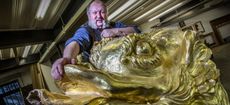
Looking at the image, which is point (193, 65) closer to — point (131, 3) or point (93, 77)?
point (93, 77)

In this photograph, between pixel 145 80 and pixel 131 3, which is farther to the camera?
pixel 131 3

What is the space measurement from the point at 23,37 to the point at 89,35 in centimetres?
356

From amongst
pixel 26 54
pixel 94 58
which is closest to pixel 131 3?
pixel 26 54

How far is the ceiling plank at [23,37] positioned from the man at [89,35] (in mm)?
3087

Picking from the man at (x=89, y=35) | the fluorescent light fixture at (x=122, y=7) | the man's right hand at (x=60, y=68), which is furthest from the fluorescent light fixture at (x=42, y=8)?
the man's right hand at (x=60, y=68)

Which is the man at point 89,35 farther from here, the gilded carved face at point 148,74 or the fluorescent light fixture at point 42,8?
the fluorescent light fixture at point 42,8

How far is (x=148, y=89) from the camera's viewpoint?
371 millimetres

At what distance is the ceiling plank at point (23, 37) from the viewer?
12.4 ft

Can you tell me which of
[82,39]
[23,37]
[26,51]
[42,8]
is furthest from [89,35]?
[26,51]

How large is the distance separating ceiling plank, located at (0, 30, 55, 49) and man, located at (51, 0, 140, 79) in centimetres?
309

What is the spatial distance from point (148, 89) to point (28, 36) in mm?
4024

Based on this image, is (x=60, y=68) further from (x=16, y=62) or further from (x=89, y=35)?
(x=16, y=62)

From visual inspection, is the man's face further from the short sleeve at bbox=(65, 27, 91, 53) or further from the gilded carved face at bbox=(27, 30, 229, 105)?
the gilded carved face at bbox=(27, 30, 229, 105)

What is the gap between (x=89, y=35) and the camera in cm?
77
